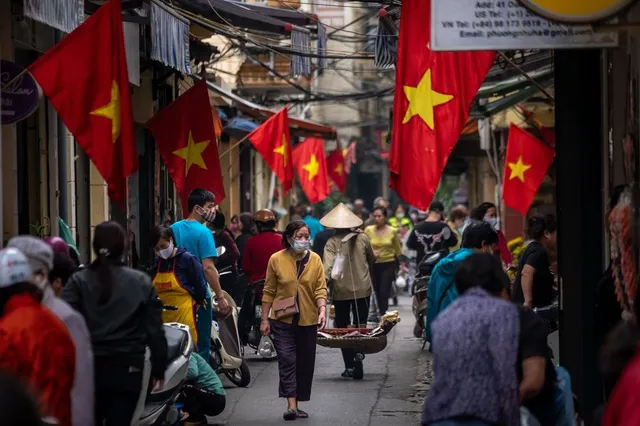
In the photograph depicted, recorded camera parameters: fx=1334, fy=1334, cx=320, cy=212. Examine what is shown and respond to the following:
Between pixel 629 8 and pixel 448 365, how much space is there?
2.43 metres

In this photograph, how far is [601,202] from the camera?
9664 millimetres

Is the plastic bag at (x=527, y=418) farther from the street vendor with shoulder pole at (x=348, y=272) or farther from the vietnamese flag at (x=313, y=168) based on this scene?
the vietnamese flag at (x=313, y=168)

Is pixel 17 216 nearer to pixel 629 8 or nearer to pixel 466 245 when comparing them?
pixel 466 245

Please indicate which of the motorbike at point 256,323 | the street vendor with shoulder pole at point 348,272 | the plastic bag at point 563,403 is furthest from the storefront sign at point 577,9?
the motorbike at point 256,323

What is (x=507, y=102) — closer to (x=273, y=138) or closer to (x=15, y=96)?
(x=273, y=138)

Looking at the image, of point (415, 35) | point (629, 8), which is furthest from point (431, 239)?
point (629, 8)

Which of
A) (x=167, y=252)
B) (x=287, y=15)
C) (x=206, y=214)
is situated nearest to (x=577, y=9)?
(x=167, y=252)

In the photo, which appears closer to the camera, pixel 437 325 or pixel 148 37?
pixel 437 325

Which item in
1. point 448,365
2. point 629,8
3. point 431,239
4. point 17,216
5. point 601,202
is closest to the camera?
point 448,365

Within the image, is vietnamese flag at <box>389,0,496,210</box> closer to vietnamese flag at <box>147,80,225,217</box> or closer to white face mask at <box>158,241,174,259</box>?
white face mask at <box>158,241,174,259</box>

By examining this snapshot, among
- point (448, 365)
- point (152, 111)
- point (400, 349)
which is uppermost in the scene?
point (152, 111)

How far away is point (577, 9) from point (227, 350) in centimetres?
687

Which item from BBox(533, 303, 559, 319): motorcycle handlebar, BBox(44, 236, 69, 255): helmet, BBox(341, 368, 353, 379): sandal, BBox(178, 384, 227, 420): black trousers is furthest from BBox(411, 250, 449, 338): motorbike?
BBox(44, 236, 69, 255): helmet

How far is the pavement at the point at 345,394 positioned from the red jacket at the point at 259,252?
42.3 inches
